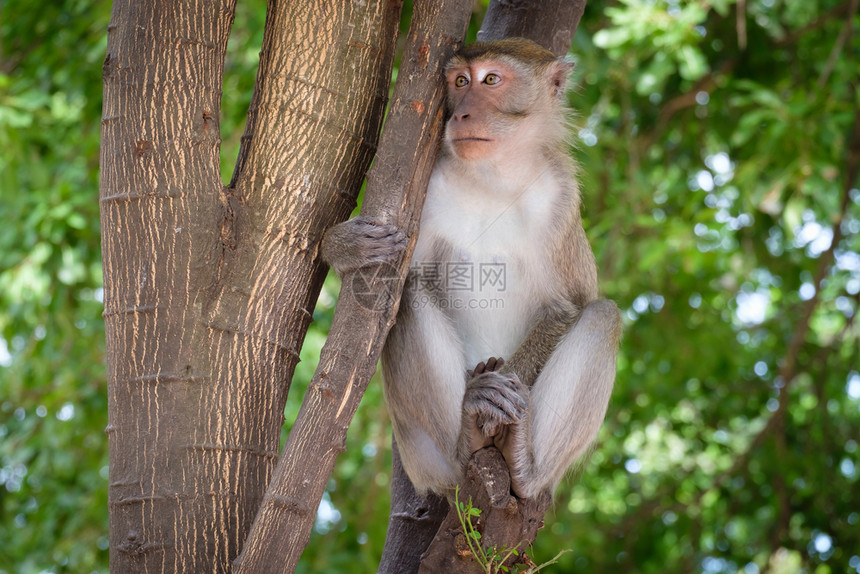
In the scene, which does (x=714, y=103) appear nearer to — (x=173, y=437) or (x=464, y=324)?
(x=464, y=324)

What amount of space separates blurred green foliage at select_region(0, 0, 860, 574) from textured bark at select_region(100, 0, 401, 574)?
2.65m

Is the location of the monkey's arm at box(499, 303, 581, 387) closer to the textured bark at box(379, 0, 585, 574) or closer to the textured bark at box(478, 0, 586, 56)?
the textured bark at box(379, 0, 585, 574)

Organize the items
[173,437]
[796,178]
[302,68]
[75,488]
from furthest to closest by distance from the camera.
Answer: [75,488], [796,178], [302,68], [173,437]

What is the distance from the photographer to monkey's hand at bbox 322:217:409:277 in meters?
2.56

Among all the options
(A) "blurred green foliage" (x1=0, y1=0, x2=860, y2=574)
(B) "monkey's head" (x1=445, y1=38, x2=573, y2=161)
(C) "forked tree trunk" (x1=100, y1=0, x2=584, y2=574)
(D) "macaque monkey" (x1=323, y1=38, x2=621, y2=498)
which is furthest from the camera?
(A) "blurred green foliage" (x1=0, y1=0, x2=860, y2=574)

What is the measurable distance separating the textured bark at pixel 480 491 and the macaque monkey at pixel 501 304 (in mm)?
172

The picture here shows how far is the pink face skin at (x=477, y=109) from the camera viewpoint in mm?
3211

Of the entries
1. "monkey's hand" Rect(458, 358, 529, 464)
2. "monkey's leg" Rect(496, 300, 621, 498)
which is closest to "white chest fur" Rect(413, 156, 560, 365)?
"monkey's leg" Rect(496, 300, 621, 498)

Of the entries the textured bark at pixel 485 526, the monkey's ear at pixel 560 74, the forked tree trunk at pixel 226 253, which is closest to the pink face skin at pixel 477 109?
the monkey's ear at pixel 560 74

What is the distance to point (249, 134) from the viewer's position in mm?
2730

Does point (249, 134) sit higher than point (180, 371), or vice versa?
point (249, 134)

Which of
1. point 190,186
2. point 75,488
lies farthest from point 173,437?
point 75,488

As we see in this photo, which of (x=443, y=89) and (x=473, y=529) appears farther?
(x=443, y=89)

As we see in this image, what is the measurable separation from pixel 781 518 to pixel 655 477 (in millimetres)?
1446
